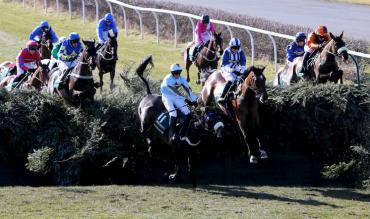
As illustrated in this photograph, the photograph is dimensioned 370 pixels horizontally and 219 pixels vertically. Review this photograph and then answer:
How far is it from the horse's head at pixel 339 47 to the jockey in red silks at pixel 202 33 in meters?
4.76

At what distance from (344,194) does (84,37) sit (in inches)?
531

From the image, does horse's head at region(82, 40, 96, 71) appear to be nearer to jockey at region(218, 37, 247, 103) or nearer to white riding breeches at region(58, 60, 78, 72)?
white riding breeches at region(58, 60, 78, 72)

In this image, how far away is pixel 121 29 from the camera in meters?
28.5

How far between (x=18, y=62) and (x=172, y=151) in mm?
4440

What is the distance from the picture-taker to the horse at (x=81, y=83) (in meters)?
16.8

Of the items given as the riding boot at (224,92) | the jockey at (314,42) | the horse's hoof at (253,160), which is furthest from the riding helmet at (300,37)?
the horse's hoof at (253,160)

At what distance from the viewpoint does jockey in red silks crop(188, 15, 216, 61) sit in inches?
865

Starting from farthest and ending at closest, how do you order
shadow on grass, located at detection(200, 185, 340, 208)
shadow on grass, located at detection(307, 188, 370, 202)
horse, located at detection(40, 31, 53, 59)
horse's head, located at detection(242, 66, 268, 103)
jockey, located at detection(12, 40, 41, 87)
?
horse, located at detection(40, 31, 53, 59)
jockey, located at detection(12, 40, 41, 87)
horse's head, located at detection(242, 66, 268, 103)
shadow on grass, located at detection(307, 188, 370, 202)
shadow on grass, located at detection(200, 185, 340, 208)

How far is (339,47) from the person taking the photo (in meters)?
17.5

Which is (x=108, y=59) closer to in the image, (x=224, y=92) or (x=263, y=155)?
(x=224, y=92)

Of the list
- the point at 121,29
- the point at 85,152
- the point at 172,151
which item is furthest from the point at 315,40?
the point at 121,29

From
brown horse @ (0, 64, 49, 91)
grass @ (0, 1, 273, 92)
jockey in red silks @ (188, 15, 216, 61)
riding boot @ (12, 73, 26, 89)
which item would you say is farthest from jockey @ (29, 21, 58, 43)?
jockey in red silks @ (188, 15, 216, 61)

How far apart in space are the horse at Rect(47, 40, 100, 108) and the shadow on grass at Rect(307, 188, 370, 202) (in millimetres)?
4207

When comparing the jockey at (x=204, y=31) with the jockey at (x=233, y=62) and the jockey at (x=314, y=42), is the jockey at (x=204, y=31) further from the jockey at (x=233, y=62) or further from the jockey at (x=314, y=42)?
the jockey at (x=233, y=62)
